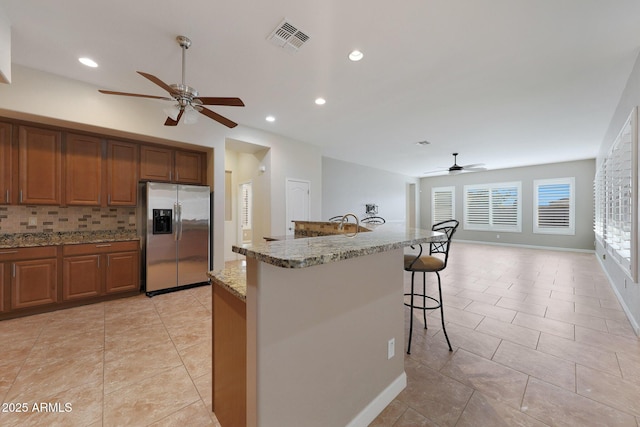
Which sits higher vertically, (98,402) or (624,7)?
(624,7)

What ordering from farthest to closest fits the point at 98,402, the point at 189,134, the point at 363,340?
the point at 189,134, the point at 98,402, the point at 363,340

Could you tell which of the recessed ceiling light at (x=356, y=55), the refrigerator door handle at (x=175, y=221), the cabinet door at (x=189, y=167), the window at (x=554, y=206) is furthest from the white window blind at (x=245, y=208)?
the window at (x=554, y=206)

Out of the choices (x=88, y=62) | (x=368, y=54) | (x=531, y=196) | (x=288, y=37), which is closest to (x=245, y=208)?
(x=88, y=62)

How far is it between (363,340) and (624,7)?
3.12 metres

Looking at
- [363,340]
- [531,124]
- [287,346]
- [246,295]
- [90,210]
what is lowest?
[363,340]

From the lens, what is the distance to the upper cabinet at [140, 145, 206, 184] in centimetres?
377

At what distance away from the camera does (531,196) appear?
8.05 m

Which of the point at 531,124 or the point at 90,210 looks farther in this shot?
the point at 531,124

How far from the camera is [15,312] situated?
285 centimetres

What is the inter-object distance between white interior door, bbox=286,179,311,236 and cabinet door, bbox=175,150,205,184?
1704 millimetres

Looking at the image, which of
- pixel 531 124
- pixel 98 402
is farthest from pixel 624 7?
pixel 98 402

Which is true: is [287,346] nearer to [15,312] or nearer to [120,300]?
[120,300]

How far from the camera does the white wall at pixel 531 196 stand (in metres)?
7.12

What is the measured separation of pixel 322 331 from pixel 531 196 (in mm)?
9804
